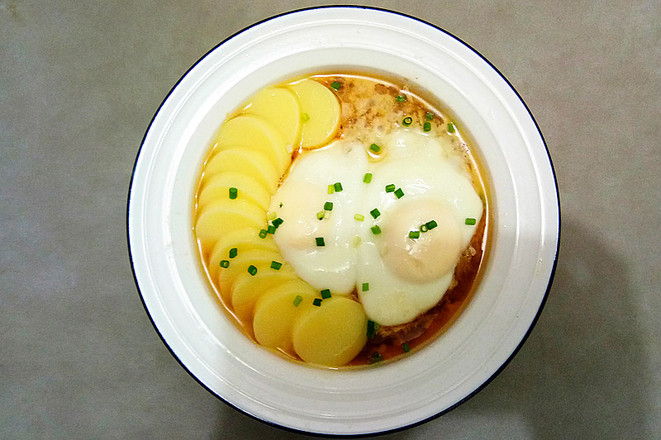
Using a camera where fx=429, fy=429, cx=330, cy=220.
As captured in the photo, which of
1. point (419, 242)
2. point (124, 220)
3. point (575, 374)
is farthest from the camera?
point (124, 220)

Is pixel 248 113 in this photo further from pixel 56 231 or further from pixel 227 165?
pixel 56 231

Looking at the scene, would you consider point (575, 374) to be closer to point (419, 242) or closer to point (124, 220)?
point (419, 242)

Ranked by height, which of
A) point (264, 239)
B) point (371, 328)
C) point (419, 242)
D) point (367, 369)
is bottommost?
point (367, 369)

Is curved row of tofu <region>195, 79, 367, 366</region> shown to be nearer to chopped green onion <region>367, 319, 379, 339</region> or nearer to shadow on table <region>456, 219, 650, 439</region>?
chopped green onion <region>367, 319, 379, 339</region>

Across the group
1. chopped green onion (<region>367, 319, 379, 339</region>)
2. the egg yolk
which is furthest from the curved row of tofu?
the egg yolk

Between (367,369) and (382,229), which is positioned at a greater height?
(382,229)

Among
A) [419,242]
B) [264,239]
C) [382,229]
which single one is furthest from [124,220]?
[419,242]
